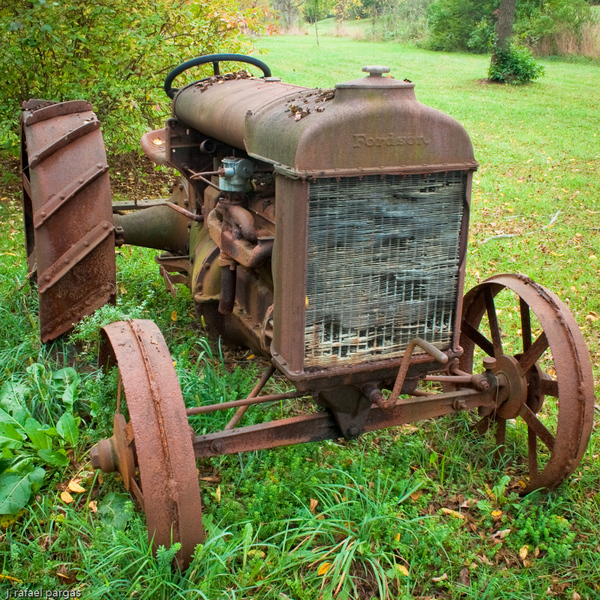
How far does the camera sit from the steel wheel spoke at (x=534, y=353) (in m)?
3.00

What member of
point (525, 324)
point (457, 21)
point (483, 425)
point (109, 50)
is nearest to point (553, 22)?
point (457, 21)

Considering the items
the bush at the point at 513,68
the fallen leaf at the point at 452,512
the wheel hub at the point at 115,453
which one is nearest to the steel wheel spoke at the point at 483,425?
the fallen leaf at the point at 452,512

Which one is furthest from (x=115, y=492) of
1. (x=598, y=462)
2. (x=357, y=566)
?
(x=598, y=462)

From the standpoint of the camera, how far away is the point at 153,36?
649 cm

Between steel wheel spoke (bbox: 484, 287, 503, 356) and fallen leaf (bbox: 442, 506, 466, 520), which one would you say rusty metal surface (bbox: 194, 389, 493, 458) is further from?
fallen leaf (bbox: 442, 506, 466, 520)

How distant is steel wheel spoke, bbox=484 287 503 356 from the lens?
3.27 meters

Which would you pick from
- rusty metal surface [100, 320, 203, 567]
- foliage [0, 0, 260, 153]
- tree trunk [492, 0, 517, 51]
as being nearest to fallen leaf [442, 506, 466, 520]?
rusty metal surface [100, 320, 203, 567]

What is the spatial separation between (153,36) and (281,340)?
5.00 m

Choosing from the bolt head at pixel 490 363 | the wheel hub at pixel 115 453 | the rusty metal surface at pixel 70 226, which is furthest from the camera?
the rusty metal surface at pixel 70 226

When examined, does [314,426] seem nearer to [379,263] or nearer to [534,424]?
[379,263]

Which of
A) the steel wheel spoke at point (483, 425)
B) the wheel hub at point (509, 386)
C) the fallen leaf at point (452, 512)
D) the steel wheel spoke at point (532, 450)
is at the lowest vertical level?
the fallen leaf at point (452, 512)

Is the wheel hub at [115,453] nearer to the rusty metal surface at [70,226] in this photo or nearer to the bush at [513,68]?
the rusty metal surface at [70,226]

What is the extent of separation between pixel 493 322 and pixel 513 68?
53.2 feet

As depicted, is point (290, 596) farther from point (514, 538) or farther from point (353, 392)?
point (514, 538)
